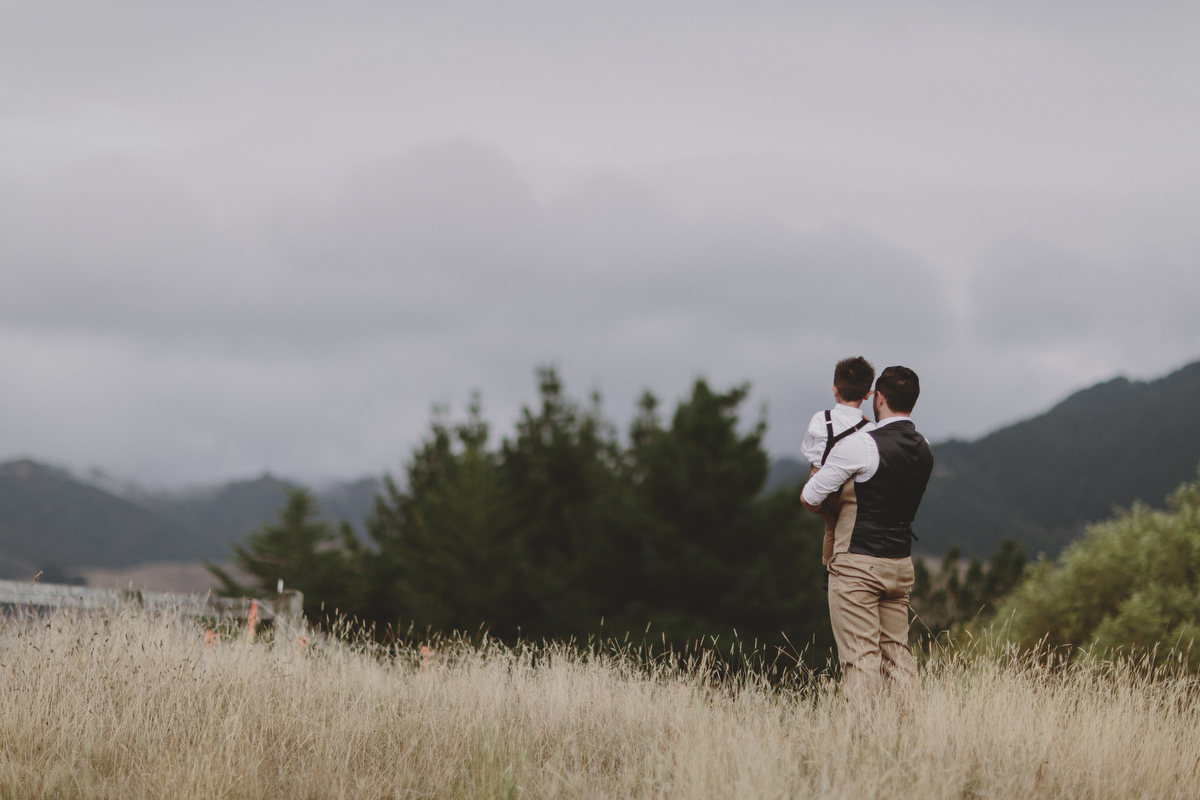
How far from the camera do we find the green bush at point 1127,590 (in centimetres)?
1177

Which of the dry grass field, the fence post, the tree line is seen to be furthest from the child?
the tree line

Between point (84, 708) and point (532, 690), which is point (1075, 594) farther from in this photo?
point (84, 708)

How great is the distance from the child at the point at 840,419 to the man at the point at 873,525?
0.07m

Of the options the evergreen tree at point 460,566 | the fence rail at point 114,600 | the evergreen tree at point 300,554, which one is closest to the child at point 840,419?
the fence rail at point 114,600

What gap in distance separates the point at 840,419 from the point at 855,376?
0.26 metres

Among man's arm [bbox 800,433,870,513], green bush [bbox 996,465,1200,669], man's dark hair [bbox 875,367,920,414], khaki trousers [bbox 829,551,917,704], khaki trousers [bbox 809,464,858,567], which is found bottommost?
green bush [bbox 996,465,1200,669]

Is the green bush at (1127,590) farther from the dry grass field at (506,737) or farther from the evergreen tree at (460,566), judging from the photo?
the evergreen tree at (460,566)

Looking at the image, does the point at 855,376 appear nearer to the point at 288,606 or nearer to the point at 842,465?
the point at 842,465

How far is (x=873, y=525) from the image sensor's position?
478 cm

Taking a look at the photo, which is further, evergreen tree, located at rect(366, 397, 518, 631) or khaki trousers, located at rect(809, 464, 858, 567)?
evergreen tree, located at rect(366, 397, 518, 631)

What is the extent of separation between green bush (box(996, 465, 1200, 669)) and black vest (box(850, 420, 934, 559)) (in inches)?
290

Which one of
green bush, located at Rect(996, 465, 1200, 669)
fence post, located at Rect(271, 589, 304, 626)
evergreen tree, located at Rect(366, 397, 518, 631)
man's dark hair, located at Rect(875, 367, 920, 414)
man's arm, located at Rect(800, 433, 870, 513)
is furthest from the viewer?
evergreen tree, located at Rect(366, 397, 518, 631)

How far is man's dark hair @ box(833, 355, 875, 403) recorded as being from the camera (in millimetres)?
4844

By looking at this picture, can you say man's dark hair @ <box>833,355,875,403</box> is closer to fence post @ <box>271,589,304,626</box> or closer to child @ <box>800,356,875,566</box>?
child @ <box>800,356,875,566</box>
